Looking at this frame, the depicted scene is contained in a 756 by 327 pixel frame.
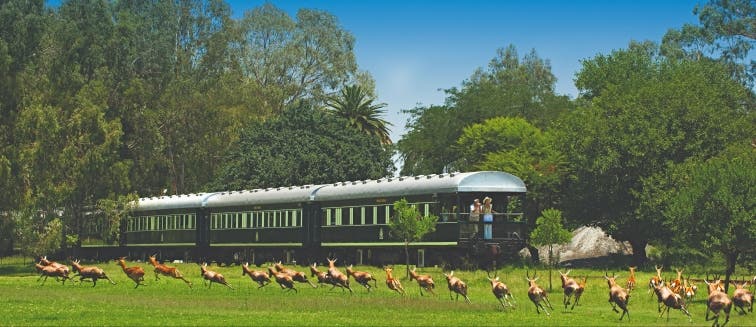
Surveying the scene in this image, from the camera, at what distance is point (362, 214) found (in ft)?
186

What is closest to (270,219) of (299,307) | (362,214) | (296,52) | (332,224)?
(332,224)

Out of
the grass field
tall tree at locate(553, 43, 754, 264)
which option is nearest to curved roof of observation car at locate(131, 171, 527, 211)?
the grass field

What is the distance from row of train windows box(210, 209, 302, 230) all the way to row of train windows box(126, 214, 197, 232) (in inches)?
72.2

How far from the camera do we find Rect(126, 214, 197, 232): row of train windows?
70938 millimetres

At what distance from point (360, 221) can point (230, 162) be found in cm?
3806

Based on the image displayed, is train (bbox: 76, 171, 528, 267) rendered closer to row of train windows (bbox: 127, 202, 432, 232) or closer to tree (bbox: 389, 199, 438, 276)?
row of train windows (bbox: 127, 202, 432, 232)

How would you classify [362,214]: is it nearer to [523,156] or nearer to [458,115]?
[523,156]

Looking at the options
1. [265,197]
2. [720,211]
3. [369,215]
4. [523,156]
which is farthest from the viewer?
[523,156]

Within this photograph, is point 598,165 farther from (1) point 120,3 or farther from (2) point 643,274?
(1) point 120,3

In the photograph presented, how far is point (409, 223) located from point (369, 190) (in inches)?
323

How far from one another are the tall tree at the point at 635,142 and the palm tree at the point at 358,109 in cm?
5261

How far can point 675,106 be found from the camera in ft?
195

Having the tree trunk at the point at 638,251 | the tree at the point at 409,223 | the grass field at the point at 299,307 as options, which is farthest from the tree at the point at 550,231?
the tree trunk at the point at 638,251

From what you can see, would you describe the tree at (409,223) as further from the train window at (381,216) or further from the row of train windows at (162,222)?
the row of train windows at (162,222)
